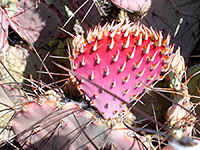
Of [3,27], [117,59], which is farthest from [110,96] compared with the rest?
[3,27]

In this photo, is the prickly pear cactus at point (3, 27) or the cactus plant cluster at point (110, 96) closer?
the cactus plant cluster at point (110, 96)

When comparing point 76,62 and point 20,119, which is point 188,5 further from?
point 20,119

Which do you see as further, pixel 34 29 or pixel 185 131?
pixel 34 29

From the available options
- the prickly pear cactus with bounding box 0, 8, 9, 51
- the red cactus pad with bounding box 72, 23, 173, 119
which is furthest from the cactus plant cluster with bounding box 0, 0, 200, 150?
the prickly pear cactus with bounding box 0, 8, 9, 51

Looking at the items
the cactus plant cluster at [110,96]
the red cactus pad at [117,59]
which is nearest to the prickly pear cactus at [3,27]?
the cactus plant cluster at [110,96]

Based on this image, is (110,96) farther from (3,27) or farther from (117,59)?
(3,27)

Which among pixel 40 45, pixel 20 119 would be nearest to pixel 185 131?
pixel 20 119

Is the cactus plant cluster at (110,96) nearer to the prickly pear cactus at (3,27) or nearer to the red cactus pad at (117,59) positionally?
the red cactus pad at (117,59)

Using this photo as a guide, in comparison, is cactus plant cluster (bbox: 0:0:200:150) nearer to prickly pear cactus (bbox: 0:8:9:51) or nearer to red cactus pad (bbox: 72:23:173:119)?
red cactus pad (bbox: 72:23:173:119)
